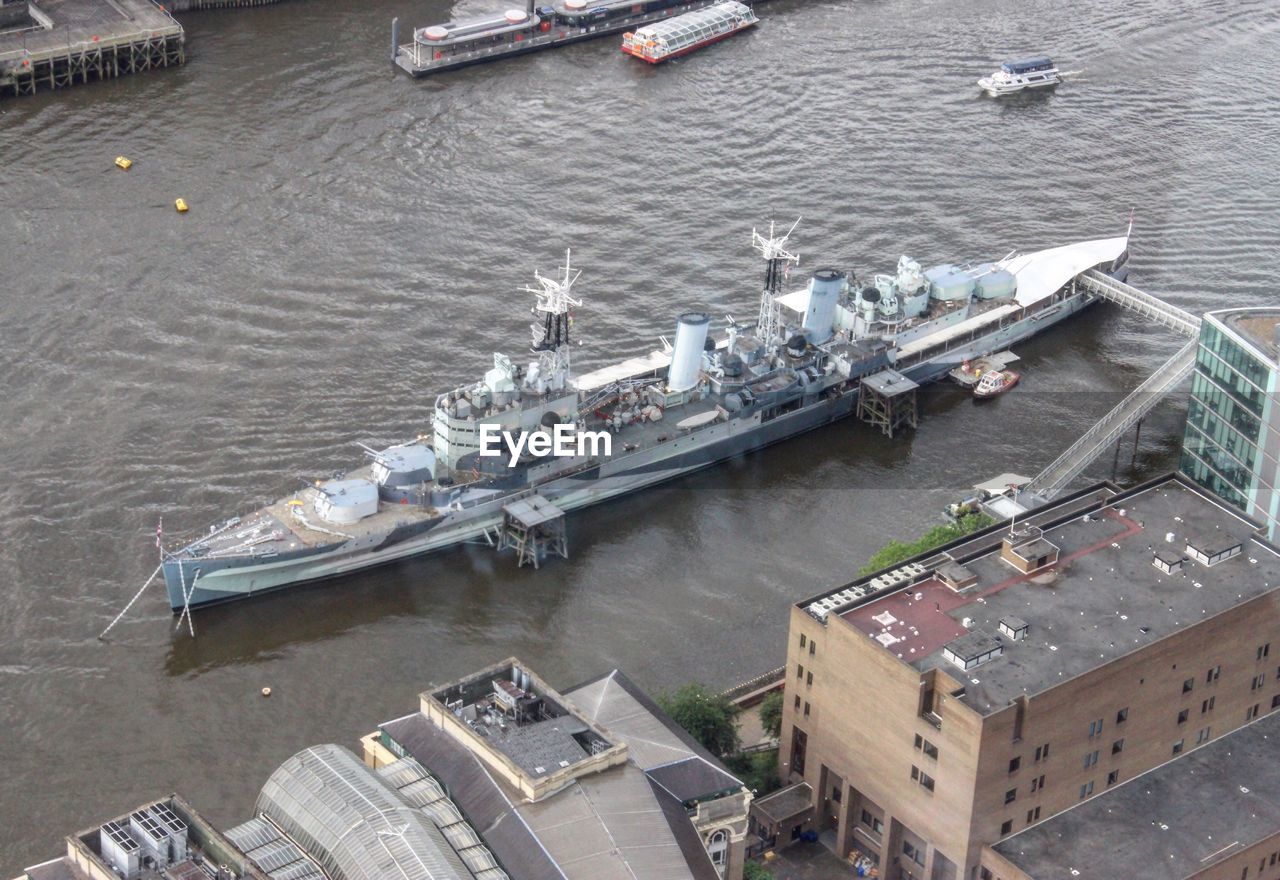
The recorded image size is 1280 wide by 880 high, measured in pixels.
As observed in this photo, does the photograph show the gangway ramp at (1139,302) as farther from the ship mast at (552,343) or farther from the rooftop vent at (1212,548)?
the ship mast at (552,343)

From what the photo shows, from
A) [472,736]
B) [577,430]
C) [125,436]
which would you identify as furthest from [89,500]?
[472,736]

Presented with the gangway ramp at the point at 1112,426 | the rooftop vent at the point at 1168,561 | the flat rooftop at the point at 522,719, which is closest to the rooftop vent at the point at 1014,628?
the rooftop vent at the point at 1168,561

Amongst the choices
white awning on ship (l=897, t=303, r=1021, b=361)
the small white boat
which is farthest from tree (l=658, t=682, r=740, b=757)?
white awning on ship (l=897, t=303, r=1021, b=361)

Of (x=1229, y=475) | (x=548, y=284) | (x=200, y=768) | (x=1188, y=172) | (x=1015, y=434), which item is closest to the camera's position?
(x=200, y=768)

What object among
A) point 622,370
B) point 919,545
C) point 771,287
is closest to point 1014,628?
point 919,545

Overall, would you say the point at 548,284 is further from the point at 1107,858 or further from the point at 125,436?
the point at 1107,858

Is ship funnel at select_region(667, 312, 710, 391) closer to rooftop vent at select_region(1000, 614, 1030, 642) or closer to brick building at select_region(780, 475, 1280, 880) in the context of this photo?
brick building at select_region(780, 475, 1280, 880)

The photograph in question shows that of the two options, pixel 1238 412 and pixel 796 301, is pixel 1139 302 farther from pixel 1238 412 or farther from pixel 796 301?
pixel 1238 412
